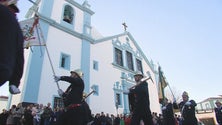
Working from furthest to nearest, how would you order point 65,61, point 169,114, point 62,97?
1. point 65,61
2. point 169,114
3. point 62,97

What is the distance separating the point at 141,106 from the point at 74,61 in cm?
1269

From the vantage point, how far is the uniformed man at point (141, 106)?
196 inches

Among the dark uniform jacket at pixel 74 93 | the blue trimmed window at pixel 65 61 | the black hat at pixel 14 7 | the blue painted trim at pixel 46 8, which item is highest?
the blue painted trim at pixel 46 8

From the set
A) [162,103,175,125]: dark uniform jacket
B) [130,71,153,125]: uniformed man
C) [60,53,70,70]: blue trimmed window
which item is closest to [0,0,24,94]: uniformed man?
[130,71,153,125]: uniformed man

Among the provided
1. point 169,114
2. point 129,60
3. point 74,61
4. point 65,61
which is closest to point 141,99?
point 169,114

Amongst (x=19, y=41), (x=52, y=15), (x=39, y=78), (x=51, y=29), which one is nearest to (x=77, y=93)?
(x=19, y=41)

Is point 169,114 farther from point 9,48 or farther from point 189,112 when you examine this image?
point 9,48

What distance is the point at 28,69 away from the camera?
13.4 meters

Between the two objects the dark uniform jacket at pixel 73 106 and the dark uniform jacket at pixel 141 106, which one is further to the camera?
the dark uniform jacket at pixel 141 106

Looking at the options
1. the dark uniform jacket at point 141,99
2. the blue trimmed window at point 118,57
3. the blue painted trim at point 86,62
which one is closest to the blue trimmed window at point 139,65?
the blue trimmed window at point 118,57

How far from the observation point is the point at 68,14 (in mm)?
19250

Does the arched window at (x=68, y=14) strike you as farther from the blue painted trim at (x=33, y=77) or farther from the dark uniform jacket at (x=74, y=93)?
the dark uniform jacket at (x=74, y=93)

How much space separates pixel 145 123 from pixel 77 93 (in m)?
1.97

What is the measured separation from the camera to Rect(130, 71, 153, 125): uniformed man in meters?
4.99
